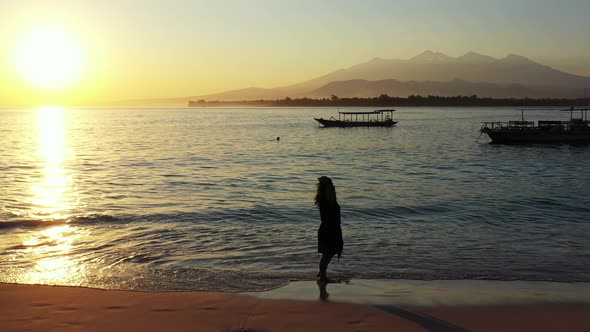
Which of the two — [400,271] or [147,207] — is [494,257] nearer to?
[400,271]

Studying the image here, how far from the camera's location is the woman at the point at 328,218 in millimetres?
9570

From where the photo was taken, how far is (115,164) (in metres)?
39.4

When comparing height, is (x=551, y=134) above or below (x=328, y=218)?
below

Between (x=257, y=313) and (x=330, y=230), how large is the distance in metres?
2.22

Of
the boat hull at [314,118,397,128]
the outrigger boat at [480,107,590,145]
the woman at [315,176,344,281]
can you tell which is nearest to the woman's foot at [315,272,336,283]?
the woman at [315,176,344,281]

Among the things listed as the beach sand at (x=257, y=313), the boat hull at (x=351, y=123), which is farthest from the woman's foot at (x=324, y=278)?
the boat hull at (x=351, y=123)

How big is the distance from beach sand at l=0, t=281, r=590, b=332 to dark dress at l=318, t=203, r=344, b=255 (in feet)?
2.78

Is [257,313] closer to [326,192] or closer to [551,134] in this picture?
[326,192]

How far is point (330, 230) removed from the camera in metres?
9.82

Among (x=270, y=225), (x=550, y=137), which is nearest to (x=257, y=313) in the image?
(x=270, y=225)

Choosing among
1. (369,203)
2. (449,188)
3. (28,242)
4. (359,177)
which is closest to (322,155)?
(359,177)

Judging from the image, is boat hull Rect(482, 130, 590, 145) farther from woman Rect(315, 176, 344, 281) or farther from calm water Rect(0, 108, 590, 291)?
woman Rect(315, 176, 344, 281)

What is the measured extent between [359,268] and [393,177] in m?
20.6

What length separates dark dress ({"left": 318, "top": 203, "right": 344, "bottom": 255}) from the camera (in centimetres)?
975
